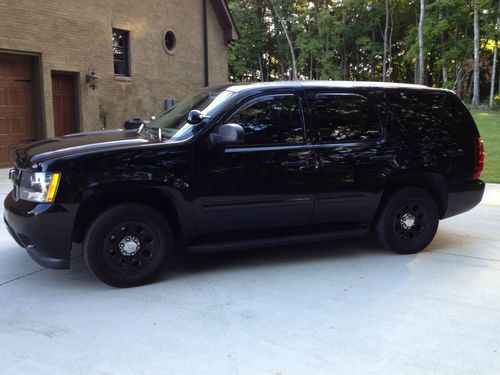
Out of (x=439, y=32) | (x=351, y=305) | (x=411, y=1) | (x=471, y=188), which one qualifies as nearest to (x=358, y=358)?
(x=351, y=305)

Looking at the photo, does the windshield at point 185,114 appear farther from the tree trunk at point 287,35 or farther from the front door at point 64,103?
the tree trunk at point 287,35

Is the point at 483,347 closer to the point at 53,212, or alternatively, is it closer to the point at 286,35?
the point at 53,212

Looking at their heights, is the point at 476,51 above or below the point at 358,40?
below

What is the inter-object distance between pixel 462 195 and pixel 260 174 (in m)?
2.52

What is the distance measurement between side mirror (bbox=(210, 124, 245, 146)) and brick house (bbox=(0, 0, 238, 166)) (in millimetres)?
9320

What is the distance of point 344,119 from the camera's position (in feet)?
16.8

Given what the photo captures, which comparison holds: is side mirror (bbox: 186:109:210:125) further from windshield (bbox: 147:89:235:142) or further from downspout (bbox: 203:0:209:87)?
downspout (bbox: 203:0:209:87)

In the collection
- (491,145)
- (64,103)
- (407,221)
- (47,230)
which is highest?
(64,103)

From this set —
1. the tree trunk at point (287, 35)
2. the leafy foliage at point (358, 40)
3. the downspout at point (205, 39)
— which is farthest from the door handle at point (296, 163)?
the tree trunk at point (287, 35)

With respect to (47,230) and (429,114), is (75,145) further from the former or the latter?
(429,114)

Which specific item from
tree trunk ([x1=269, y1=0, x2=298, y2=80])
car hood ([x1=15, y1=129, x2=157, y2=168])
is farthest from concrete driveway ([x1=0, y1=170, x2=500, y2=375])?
tree trunk ([x1=269, y1=0, x2=298, y2=80])

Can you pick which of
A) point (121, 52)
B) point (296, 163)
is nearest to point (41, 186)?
point (296, 163)

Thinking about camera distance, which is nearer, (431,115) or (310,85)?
(310,85)

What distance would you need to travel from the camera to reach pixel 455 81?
36594mm
